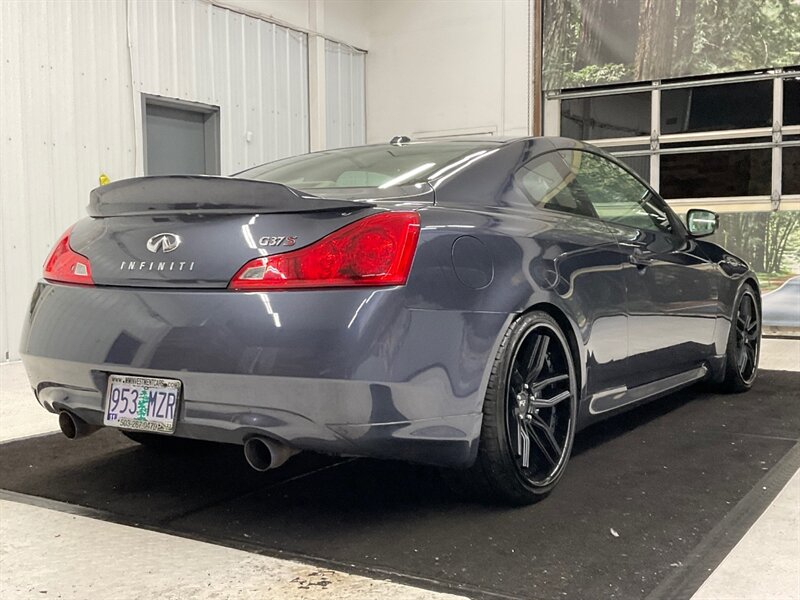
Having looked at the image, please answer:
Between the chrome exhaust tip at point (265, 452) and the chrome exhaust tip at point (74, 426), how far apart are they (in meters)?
0.58

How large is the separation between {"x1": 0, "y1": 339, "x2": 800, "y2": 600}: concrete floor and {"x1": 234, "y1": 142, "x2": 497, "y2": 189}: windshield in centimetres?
111

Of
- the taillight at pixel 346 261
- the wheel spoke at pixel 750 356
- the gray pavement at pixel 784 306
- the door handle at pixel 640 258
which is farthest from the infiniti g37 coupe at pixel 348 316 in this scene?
the gray pavement at pixel 784 306

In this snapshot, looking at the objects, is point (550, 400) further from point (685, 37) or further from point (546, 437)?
point (685, 37)

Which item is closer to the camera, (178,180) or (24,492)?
(178,180)

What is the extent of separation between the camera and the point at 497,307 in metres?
2.28

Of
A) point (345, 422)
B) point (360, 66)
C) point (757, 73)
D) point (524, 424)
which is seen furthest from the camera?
point (360, 66)

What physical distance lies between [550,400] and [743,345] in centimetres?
226

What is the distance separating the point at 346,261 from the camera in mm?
2070

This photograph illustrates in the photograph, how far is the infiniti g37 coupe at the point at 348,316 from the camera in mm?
2059

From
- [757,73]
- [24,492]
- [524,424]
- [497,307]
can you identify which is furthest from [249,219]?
[757,73]

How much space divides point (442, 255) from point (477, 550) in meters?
0.75

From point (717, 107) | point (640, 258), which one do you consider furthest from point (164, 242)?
point (717, 107)

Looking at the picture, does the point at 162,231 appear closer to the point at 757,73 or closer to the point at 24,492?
the point at 24,492

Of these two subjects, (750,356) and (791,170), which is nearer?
(750,356)
